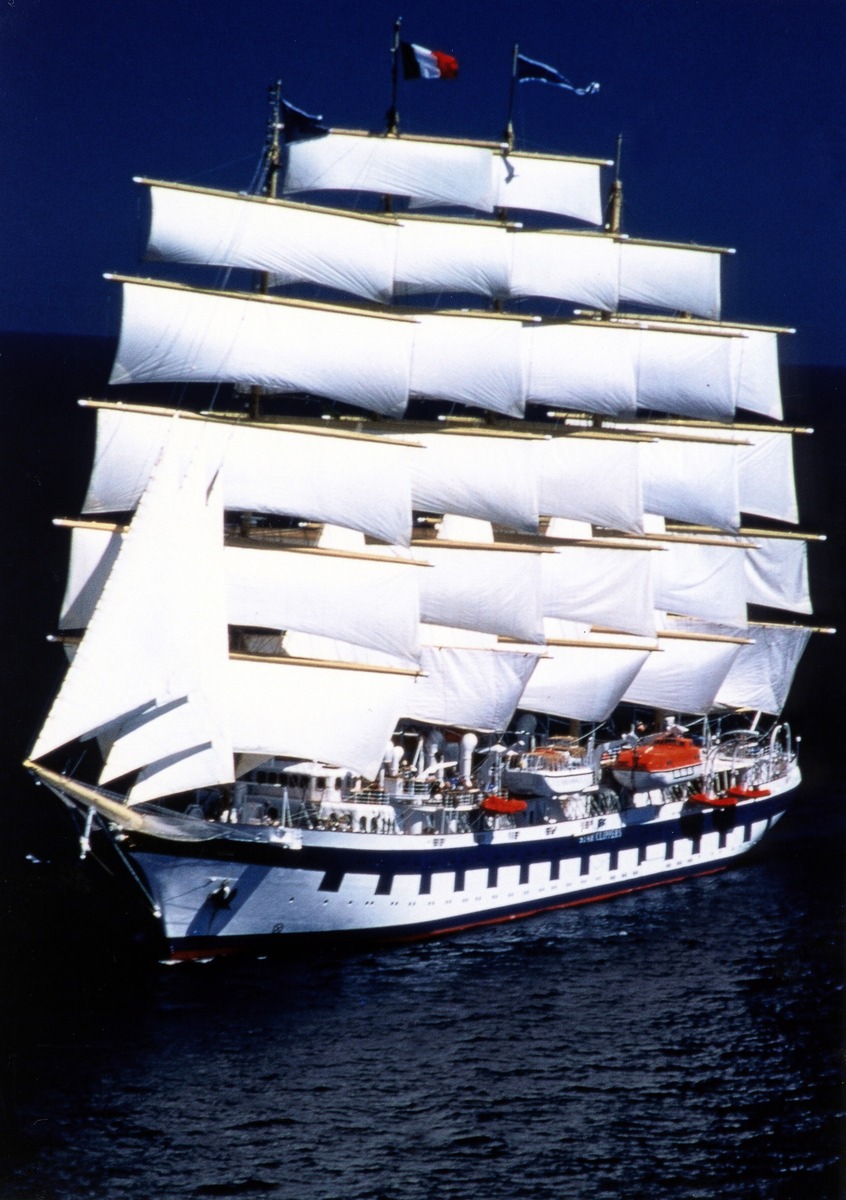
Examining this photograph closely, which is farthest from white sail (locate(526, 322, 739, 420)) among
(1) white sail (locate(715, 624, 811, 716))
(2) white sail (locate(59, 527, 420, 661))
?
(2) white sail (locate(59, 527, 420, 661))

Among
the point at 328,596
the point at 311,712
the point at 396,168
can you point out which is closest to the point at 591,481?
the point at 328,596

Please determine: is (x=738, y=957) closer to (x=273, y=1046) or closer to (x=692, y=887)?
(x=692, y=887)

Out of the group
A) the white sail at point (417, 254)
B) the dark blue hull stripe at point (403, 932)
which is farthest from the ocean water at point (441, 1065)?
the white sail at point (417, 254)

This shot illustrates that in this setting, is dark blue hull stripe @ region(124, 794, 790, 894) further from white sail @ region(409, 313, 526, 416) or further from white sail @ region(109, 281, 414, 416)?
white sail @ region(409, 313, 526, 416)

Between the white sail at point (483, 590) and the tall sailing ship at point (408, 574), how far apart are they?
9 centimetres

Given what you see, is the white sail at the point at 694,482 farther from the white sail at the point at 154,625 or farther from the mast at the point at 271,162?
the white sail at the point at 154,625

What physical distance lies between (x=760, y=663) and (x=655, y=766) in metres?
7.77

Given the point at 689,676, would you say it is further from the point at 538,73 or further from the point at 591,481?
the point at 538,73

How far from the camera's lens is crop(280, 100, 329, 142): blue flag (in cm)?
4300

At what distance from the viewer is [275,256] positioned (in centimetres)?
4466

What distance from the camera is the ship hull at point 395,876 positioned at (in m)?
42.8

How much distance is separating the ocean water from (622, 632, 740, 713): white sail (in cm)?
831

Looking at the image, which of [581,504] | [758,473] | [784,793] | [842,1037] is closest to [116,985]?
[842,1037]

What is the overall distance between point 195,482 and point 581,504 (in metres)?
14.0
